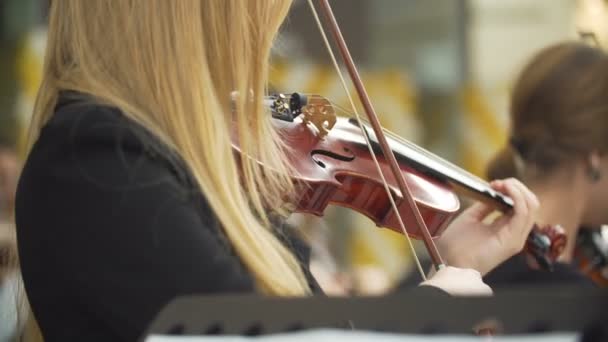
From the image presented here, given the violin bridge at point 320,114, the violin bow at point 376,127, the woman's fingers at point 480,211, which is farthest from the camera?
the woman's fingers at point 480,211

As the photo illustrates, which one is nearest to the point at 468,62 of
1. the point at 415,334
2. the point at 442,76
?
the point at 442,76

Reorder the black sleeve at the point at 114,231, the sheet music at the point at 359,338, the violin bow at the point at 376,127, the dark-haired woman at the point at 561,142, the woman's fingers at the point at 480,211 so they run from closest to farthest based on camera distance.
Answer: the sheet music at the point at 359,338
the black sleeve at the point at 114,231
the violin bow at the point at 376,127
the woman's fingers at the point at 480,211
the dark-haired woman at the point at 561,142

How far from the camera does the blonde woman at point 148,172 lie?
1.49 m

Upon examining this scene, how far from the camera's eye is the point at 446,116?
28.0ft

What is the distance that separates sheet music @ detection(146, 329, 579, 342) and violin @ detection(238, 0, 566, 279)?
0.87 meters

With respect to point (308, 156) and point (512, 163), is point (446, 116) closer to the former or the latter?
point (512, 163)

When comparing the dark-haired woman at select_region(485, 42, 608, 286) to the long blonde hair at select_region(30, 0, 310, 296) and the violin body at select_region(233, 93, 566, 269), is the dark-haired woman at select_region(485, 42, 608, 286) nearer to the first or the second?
the violin body at select_region(233, 93, 566, 269)

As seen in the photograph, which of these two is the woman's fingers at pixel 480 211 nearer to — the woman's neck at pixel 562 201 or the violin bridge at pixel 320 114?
the violin bridge at pixel 320 114

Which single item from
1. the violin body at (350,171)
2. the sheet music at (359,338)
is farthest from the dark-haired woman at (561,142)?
the sheet music at (359,338)

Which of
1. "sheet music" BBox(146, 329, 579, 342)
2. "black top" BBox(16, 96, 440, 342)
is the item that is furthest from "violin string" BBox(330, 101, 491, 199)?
"sheet music" BBox(146, 329, 579, 342)

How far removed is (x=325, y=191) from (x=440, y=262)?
0.90 ft

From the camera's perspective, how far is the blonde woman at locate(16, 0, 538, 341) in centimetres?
149

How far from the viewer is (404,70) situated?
9.28 m

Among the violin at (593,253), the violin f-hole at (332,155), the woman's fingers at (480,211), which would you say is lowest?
the violin at (593,253)
